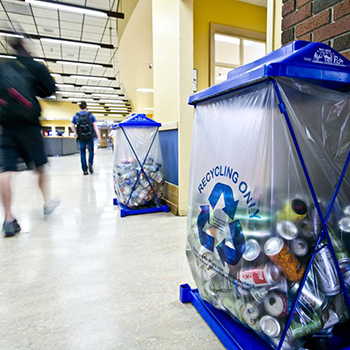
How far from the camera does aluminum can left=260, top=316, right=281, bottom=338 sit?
664 millimetres

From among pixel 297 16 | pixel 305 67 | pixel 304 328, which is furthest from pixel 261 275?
pixel 297 16

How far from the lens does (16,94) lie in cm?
176

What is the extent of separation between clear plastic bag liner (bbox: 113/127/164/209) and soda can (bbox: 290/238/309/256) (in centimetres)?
182

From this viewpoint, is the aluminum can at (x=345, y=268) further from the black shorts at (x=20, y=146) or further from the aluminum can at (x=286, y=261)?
the black shorts at (x=20, y=146)

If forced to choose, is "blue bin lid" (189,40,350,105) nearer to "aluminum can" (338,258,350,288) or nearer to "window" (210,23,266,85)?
"aluminum can" (338,258,350,288)

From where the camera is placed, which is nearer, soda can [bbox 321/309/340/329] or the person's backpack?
soda can [bbox 321/309/340/329]

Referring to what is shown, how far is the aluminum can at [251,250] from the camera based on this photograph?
0.71 m

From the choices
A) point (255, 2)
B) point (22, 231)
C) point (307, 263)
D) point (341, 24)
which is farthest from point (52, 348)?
point (255, 2)

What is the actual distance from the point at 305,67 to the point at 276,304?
1.96 feet

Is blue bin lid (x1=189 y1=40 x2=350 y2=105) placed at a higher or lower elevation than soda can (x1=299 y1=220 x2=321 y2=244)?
higher

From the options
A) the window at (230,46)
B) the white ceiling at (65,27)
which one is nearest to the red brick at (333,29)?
the window at (230,46)

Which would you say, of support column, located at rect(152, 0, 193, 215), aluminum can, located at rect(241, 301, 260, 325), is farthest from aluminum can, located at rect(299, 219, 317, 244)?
support column, located at rect(152, 0, 193, 215)

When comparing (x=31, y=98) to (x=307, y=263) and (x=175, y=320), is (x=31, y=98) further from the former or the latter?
(x=307, y=263)

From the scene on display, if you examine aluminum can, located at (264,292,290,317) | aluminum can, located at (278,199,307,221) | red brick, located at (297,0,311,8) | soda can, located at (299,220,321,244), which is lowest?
aluminum can, located at (264,292,290,317)
